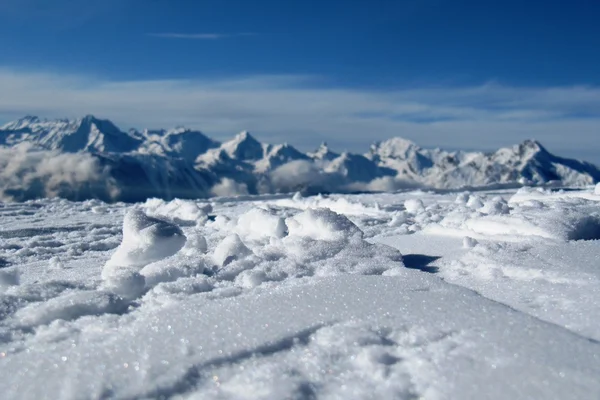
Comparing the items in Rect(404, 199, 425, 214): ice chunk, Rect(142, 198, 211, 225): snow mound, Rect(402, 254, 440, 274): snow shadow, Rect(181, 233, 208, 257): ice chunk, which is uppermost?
Rect(402, 254, 440, 274): snow shadow

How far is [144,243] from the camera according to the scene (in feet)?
20.2

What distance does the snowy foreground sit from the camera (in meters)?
3.04

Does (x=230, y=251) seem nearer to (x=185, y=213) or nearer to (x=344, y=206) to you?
(x=185, y=213)

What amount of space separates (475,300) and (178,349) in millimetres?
2147

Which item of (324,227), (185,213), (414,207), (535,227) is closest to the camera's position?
(535,227)

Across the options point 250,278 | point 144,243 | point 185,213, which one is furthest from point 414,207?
point 250,278

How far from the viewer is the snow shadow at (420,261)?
5676 mm

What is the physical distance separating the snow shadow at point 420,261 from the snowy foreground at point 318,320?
0.04 m

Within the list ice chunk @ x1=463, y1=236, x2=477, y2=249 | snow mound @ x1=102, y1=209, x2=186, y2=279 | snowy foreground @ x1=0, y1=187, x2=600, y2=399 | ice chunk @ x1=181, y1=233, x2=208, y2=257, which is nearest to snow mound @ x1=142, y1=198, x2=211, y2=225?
ice chunk @ x1=181, y1=233, x2=208, y2=257

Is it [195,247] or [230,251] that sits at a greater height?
[230,251]

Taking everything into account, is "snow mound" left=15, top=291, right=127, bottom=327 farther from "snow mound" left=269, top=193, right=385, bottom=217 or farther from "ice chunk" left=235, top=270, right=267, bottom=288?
"snow mound" left=269, top=193, right=385, bottom=217

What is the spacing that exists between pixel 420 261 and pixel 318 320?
257 centimetres

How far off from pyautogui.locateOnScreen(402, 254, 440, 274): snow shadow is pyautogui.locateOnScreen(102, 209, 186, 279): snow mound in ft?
8.54

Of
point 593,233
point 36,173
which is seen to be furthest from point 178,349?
point 36,173
